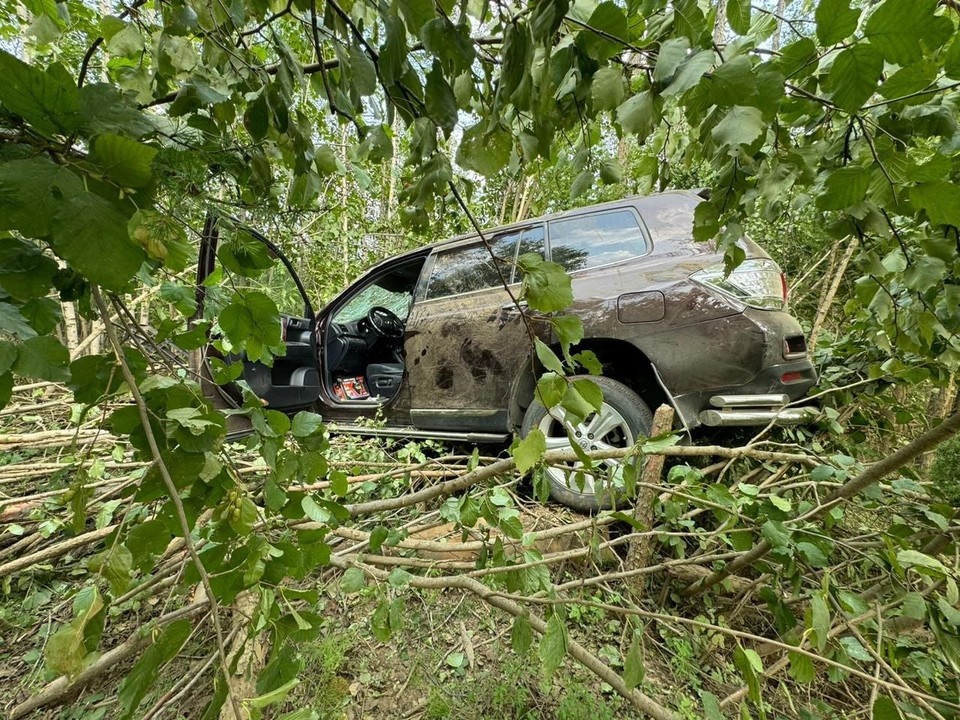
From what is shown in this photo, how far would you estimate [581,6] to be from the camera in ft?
1.97

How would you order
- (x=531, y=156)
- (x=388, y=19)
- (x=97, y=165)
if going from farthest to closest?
(x=531, y=156) → (x=388, y=19) → (x=97, y=165)

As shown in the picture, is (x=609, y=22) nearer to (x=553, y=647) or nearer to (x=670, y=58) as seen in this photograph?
(x=670, y=58)

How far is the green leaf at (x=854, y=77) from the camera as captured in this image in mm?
450

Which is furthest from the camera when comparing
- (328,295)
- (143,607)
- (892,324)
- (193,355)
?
(328,295)

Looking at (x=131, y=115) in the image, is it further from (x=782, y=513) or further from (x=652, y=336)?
(x=652, y=336)

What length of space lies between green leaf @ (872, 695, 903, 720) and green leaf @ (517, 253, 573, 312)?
83 cm

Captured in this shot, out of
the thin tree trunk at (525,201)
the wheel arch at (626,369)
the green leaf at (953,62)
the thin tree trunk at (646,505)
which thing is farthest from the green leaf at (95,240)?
the thin tree trunk at (525,201)

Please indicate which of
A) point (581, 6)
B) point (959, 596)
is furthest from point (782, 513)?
point (581, 6)

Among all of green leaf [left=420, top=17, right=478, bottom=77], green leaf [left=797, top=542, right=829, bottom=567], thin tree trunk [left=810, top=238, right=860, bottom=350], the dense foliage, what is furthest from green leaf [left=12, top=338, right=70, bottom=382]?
thin tree trunk [left=810, top=238, right=860, bottom=350]

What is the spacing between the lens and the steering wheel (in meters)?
4.09

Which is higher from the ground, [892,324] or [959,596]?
[892,324]

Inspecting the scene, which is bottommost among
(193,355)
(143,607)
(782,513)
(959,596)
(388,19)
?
(143,607)

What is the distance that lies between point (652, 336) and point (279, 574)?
2081 mm

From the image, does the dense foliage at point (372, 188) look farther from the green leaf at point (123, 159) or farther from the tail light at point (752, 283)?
the tail light at point (752, 283)
